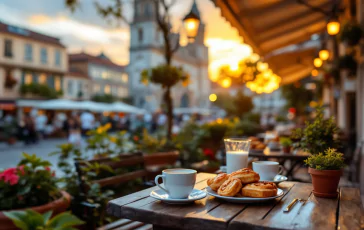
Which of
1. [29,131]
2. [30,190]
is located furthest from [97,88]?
[30,190]

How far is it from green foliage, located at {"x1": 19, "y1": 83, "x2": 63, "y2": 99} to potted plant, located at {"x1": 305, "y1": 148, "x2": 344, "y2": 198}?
34584 millimetres

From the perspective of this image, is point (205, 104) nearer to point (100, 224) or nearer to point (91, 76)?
point (91, 76)

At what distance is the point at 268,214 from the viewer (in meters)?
1.80

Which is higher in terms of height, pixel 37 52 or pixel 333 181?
pixel 37 52

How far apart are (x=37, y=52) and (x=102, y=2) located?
1278 inches

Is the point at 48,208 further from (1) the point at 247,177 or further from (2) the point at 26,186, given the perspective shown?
(1) the point at 247,177

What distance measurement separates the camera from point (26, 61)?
35.6m

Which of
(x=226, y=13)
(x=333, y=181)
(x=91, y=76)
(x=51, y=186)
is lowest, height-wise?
(x=51, y=186)

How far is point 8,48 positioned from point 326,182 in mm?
35931

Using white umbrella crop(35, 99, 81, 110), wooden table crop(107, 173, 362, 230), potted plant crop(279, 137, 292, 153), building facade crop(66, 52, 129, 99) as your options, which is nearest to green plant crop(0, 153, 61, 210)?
wooden table crop(107, 173, 362, 230)

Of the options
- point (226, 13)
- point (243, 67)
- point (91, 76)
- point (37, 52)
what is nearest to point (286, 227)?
point (226, 13)

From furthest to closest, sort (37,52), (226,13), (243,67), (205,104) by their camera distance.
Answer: (205,104)
(37,52)
(243,67)
(226,13)

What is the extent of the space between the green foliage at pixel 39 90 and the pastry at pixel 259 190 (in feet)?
113

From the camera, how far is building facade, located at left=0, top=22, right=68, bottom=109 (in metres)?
32.8
